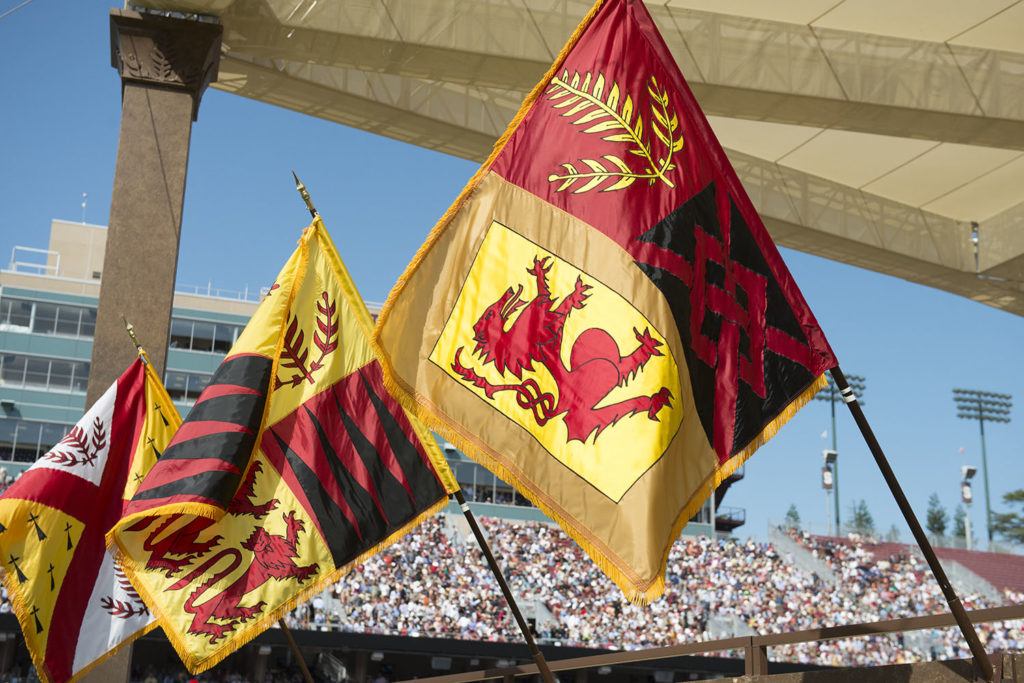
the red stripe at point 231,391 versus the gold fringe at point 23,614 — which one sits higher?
the red stripe at point 231,391

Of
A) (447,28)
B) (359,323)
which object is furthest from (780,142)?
(359,323)

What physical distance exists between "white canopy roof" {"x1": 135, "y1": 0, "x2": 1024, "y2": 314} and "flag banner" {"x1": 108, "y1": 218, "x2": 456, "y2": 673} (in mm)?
3053

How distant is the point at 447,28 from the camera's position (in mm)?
8094

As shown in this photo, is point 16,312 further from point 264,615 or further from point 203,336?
point 264,615

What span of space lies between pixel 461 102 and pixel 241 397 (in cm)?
551

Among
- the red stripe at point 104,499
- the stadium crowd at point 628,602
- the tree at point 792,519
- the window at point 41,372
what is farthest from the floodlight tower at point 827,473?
the red stripe at point 104,499

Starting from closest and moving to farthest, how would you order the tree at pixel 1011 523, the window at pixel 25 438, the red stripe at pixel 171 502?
1. the red stripe at pixel 171 502
2. the window at pixel 25 438
3. the tree at pixel 1011 523

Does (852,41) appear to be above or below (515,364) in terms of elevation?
above

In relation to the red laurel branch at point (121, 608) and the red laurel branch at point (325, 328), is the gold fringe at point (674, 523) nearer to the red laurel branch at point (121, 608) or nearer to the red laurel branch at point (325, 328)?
the red laurel branch at point (325, 328)

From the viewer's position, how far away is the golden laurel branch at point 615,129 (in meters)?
3.57

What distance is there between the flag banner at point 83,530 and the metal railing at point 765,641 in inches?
78.3

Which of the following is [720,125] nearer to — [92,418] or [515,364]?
[92,418]

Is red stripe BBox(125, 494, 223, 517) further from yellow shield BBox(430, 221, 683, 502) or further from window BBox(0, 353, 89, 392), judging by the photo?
window BBox(0, 353, 89, 392)

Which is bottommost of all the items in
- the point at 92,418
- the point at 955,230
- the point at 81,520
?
the point at 81,520
